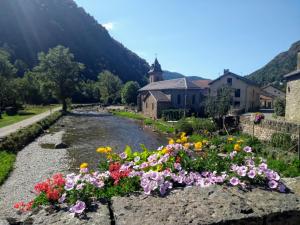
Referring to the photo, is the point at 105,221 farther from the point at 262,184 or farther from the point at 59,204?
the point at 262,184

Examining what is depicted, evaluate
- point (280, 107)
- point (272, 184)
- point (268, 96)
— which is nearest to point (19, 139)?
point (272, 184)

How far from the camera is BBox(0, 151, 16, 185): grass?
13.9 meters

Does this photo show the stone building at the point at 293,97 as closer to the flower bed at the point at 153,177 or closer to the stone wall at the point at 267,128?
the stone wall at the point at 267,128

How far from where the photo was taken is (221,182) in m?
3.79

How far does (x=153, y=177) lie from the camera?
360cm

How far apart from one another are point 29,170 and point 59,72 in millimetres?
47605

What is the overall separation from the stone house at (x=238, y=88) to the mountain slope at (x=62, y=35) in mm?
90169

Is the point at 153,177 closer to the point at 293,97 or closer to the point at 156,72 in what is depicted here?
the point at 293,97

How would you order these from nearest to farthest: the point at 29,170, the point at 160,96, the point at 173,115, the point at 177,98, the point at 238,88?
the point at 29,170 → the point at 173,115 → the point at 160,96 → the point at 238,88 → the point at 177,98

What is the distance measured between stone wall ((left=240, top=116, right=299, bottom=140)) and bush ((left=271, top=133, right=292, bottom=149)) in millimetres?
383

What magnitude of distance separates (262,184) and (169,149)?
1.41m

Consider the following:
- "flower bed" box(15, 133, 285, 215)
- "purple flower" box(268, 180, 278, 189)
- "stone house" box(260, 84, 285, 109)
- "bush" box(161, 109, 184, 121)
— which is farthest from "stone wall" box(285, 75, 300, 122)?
"stone house" box(260, 84, 285, 109)

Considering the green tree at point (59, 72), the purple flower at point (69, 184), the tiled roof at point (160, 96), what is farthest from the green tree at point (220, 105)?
the green tree at point (59, 72)

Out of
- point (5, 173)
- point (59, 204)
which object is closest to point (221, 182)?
point (59, 204)
